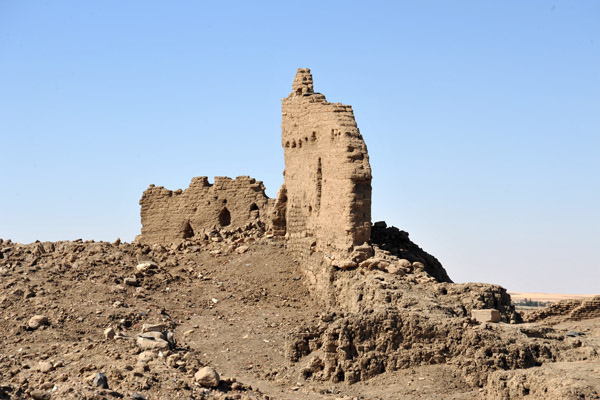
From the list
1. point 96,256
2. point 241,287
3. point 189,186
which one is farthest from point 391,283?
point 189,186

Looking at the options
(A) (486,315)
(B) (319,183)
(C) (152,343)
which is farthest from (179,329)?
(A) (486,315)

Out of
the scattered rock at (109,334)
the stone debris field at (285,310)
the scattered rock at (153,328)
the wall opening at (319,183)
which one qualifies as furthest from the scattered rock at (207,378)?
the wall opening at (319,183)

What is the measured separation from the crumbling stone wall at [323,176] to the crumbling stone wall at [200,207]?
8.15 feet

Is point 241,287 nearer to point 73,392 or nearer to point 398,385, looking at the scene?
point 398,385

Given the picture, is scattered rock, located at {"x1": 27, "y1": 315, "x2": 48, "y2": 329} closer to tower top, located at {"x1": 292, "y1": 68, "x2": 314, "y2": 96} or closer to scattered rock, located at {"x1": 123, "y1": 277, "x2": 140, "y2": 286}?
scattered rock, located at {"x1": 123, "y1": 277, "x2": 140, "y2": 286}

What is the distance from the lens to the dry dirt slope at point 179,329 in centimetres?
1636

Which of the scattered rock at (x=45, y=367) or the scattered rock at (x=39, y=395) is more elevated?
the scattered rock at (x=45, y=367)

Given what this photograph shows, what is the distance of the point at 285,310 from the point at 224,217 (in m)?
6.51

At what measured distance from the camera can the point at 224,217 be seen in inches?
1141

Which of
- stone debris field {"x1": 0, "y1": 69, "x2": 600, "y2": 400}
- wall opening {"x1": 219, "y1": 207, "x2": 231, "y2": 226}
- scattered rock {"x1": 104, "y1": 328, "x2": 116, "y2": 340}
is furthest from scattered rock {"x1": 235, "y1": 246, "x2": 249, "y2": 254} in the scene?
scattered rock {"x1": 104, "y1": 328, "x2": 116, "y2": 340}

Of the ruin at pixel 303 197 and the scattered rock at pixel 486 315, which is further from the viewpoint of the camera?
the ruin at pixel 303 197

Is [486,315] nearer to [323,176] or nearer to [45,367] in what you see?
[323,176]

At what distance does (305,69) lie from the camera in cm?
2547

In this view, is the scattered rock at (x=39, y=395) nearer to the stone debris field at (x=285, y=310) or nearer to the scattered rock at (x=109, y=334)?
the stone debris field at (x=285, y=310)
